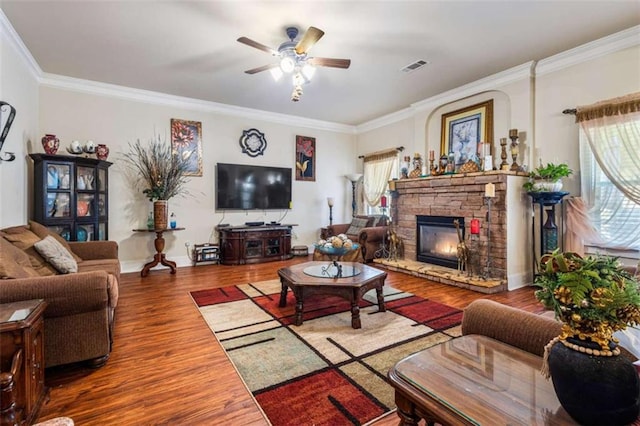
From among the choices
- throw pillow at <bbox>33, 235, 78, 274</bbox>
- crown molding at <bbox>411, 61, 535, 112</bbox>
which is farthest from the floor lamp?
throw pillow at <bbox>33, 235, 78, 274</bbox>

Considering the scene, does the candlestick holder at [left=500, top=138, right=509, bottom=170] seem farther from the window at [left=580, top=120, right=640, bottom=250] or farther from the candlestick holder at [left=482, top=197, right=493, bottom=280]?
the window at [left=580, top=120, right=640, bottom=250]

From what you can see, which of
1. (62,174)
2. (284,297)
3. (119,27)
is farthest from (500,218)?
(62,174)

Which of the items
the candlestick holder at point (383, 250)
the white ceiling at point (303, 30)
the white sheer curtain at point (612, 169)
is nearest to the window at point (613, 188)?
the white sheer curtain at point (612, 169)

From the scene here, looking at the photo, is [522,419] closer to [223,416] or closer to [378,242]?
[223,416]

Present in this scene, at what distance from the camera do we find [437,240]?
4.85m

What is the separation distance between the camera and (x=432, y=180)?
15.6 ft

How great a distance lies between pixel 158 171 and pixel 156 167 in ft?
0.36

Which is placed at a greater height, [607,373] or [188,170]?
[188,170]

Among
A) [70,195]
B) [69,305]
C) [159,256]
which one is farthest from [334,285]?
[70,195]

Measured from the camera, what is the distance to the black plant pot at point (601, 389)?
0.76 meters

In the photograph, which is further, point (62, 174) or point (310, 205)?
point (310, 205)

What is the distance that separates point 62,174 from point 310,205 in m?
4.18

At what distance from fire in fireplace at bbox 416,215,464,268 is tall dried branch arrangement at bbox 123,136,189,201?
406 cm

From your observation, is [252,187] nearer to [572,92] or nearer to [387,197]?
[387,197]
